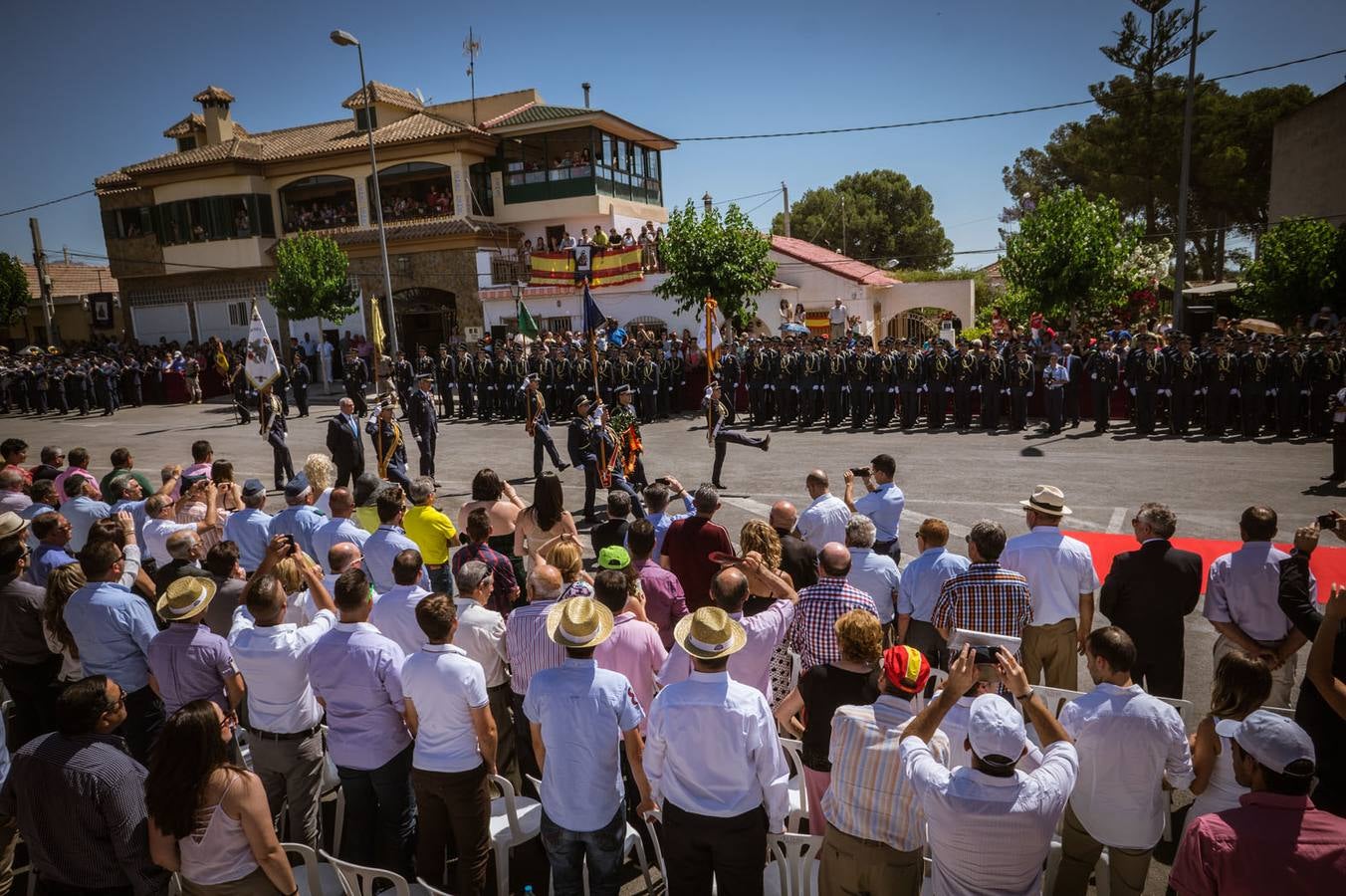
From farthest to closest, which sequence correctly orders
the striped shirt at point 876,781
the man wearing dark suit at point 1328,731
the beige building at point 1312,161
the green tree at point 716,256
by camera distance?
the beige building at point 1312,161
the green tree at point 716,256
the man wearing dark suit at point 1328,731
the striped shirt at point 876,781

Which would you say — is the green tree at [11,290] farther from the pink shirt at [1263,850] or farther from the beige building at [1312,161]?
the beige building at [1312,161]

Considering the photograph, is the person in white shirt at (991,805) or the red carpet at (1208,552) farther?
the red carpet at (1208,552)

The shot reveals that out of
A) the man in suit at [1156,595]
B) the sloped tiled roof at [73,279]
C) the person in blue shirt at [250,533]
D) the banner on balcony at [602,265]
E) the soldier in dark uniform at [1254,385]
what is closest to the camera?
the man in suit at [1156,595]

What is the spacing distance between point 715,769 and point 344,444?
34.5 ft

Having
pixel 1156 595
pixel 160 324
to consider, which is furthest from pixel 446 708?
pixel 160 324

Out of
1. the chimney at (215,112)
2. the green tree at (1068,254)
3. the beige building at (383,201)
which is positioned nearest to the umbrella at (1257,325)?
the green tree at (1068,254)

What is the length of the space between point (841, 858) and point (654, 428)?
1733cm

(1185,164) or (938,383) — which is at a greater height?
(1185,164)

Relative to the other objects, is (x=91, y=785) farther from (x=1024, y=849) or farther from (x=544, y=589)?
(x=1024, y=849)

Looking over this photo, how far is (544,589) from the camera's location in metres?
4.79

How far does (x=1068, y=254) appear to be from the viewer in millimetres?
22953

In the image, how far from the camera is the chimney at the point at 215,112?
3800cm

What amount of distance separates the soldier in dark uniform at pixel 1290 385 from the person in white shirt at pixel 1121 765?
14926 mm

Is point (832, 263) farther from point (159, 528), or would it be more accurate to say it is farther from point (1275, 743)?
point (1275, 743)
